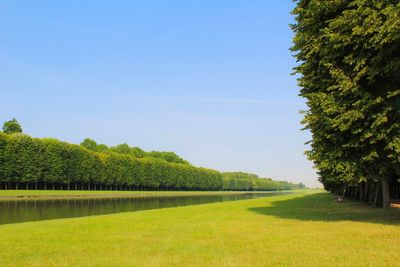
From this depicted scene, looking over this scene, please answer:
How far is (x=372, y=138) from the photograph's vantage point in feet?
74.7

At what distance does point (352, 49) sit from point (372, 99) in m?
3.43

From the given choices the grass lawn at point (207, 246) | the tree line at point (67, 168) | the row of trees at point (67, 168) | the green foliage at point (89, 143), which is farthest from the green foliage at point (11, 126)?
the grass lawn at point (207, 246)

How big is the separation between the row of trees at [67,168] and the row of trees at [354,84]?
78.1 meters

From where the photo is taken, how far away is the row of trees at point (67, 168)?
298 ft

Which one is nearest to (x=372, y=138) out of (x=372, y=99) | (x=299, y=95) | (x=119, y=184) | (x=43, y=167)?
(x=372, y=99)

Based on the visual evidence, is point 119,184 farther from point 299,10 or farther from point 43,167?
point 299,10

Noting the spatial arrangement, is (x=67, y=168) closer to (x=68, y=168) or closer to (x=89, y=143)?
(x=68, y=168)

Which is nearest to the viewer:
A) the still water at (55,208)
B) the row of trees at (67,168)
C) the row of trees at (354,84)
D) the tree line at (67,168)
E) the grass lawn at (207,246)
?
the grass lawn at (207,246)

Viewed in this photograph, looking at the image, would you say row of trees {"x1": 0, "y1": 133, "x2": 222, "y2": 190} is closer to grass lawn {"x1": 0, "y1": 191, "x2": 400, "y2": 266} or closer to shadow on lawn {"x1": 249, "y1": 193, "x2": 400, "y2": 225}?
shadow on lawn {"x1": 249, "y1": 193, "x2": 400, "y2": 225}

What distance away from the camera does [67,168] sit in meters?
107

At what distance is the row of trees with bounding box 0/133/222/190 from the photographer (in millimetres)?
90812

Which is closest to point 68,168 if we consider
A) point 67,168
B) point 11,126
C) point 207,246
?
point 67,168

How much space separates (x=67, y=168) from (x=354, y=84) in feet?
309

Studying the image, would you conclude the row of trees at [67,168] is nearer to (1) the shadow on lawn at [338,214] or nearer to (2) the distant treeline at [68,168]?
(2) the distant treeline at [68,168]
